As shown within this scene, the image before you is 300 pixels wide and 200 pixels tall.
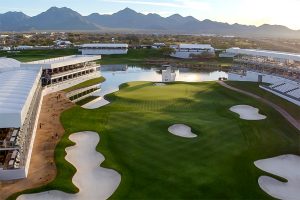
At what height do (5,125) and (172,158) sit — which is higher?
(5,125)

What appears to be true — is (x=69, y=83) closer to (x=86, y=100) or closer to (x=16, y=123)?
(x=86, y=100)

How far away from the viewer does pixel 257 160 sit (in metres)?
37.4

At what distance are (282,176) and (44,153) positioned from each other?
23.1m

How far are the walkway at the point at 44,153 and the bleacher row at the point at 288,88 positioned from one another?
1391 inches

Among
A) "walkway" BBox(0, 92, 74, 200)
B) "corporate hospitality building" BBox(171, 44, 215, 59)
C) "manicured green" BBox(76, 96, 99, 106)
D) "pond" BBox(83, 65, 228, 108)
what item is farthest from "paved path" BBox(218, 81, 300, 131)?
"corporate hospitality building" BBox(171, 44, 215, 59)

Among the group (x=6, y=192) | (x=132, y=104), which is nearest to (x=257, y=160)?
(x=6, y=192)

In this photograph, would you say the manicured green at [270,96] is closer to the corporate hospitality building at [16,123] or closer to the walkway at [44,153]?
the walkway at [44,153]

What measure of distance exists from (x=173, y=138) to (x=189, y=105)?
1836cm

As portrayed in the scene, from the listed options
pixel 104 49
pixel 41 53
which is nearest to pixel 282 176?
pixel 104 49

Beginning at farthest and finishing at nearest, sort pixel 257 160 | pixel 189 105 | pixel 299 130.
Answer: pixel 189 105
pixel 299 130
pixel 257 160

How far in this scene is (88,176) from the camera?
33.3 metres

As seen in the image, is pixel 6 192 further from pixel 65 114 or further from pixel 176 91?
pixel 176 91

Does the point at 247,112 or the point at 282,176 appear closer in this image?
the point at 282,176

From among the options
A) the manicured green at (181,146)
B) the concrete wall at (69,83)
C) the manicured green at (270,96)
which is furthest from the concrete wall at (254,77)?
the concrete wall at (69,83)
